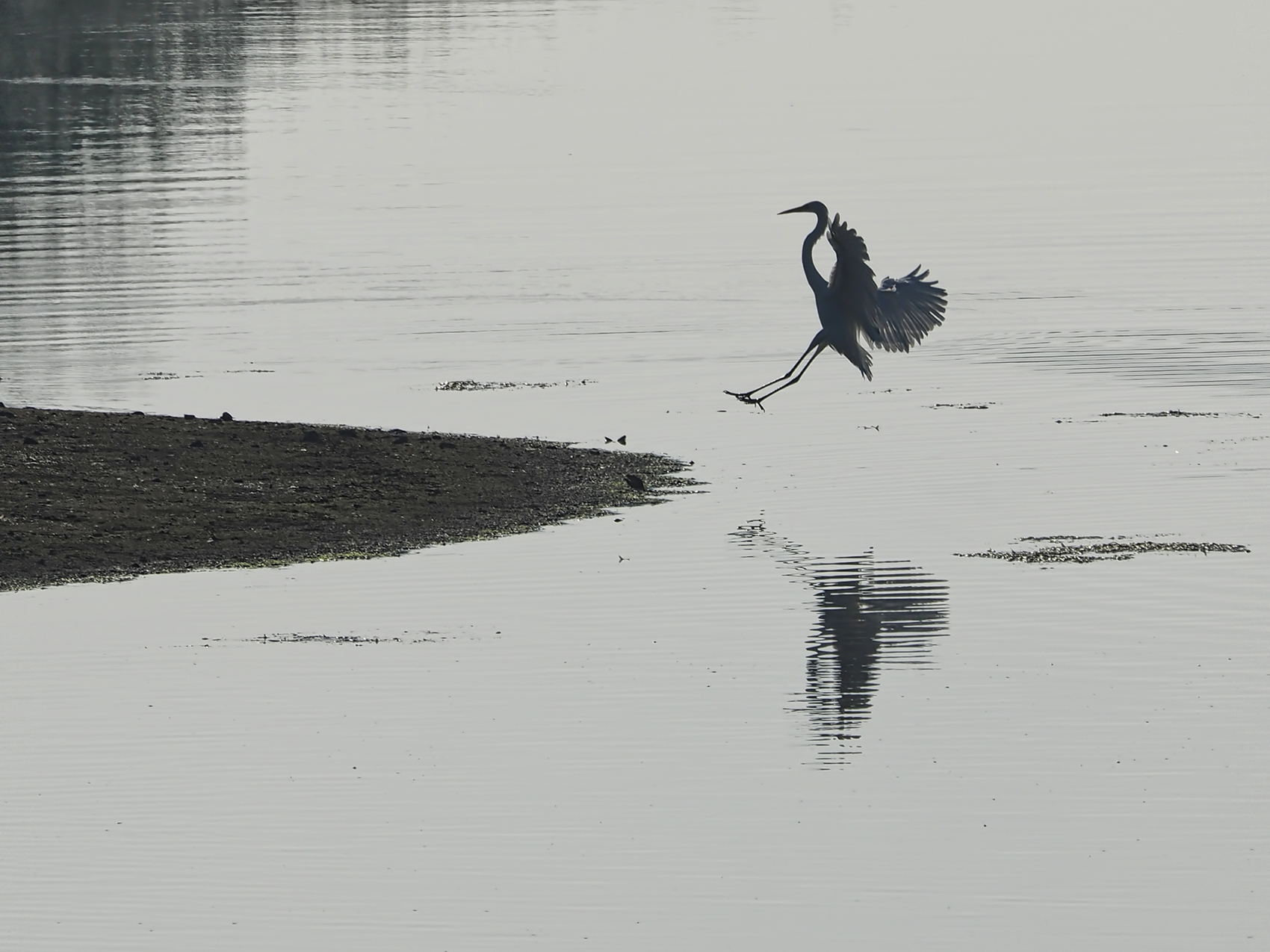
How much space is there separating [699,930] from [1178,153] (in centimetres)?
4075

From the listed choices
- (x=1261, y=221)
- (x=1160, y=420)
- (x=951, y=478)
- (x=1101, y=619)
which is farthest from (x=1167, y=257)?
(x=1101, y=619)

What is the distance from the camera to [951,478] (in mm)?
20531

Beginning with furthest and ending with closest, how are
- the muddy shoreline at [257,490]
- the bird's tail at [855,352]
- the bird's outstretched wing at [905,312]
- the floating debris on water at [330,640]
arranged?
1. the bird's tail at [855,352]
2. the bird's outstretched wing at [905,312]
3. the muddy shoreline at [257,490]
4. the floating debris on water at [330,640]

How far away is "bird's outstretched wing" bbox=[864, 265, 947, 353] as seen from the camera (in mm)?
20797

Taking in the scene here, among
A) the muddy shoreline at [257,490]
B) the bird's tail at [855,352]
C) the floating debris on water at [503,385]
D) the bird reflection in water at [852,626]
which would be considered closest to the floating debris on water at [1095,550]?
the bird reflection in water at [852,626]

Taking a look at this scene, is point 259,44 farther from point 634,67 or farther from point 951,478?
point 951,478

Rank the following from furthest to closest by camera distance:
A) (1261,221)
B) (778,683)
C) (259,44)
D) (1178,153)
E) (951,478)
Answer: (259,44)
(1178,153)
(1261,221)
(951,478)
(778,683)

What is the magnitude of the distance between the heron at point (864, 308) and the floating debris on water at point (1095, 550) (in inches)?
138

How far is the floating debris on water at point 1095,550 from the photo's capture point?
56.4 feet

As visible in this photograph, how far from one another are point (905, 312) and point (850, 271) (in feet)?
2.70

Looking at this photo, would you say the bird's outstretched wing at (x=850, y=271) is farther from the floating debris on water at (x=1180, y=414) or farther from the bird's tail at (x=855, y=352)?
the floating debris on water at (x=1180, y=414)

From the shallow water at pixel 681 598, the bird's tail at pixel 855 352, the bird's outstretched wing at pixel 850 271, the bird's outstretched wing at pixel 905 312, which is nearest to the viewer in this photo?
the shallow water at pixel 681 598

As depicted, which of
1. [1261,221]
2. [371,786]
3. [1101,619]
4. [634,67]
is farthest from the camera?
[634,67]

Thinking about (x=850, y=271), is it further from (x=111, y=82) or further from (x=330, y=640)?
(x=111, y=82)
